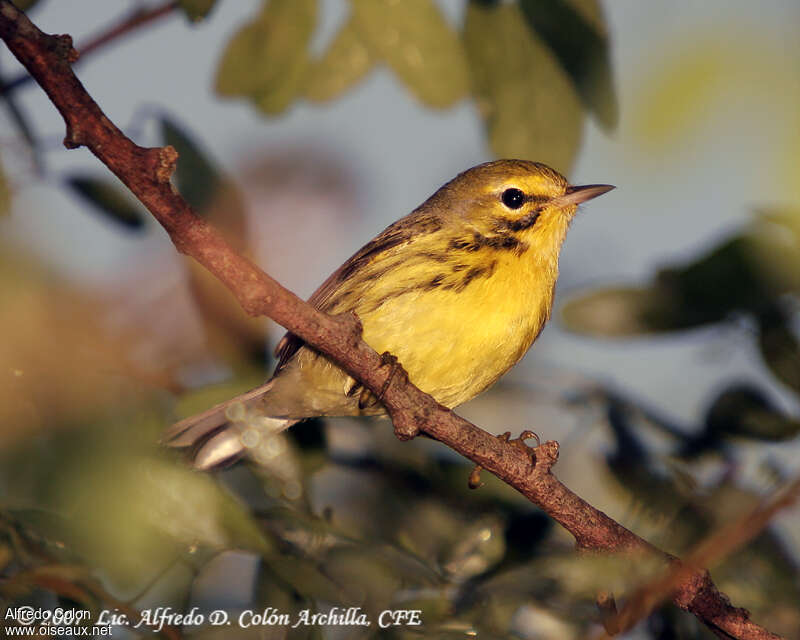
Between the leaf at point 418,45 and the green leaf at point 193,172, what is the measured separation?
0.70 metres

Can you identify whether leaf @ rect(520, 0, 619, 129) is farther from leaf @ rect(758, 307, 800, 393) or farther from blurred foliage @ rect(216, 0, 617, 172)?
leaf @ rect(758, 307, 800, 393)

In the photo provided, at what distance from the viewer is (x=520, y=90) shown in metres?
3.26

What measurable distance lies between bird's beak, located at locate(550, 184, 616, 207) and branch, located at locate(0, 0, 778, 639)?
1476 millimetres

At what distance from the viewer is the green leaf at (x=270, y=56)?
3.35m

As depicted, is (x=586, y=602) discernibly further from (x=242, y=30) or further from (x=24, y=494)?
(x=242, y=30)

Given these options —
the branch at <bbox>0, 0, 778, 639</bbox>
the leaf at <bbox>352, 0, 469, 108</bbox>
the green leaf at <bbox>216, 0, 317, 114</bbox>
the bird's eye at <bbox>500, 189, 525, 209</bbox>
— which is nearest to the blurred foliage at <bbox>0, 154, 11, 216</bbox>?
the green leaf at <bbox>216, 0, 317, 114</bbox>

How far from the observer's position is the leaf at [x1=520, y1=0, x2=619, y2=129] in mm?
3123

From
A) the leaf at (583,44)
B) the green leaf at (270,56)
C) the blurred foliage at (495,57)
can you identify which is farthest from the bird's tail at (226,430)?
the leaf at (583,44)

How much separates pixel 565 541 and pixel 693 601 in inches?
28.0

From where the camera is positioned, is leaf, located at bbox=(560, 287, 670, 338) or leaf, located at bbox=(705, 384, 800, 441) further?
leaf, located at bbox=(560, 287, 670, 338)

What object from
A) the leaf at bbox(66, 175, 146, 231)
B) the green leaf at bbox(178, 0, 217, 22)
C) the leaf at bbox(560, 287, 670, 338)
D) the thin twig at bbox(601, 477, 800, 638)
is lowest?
the thin twig at bbox(601, 477, 800, 638)

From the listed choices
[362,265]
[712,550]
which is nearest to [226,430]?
[362,265]

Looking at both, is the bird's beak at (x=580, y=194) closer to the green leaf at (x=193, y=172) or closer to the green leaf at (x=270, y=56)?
the green leaf at (x=270, y=56)

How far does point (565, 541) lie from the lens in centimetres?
335
